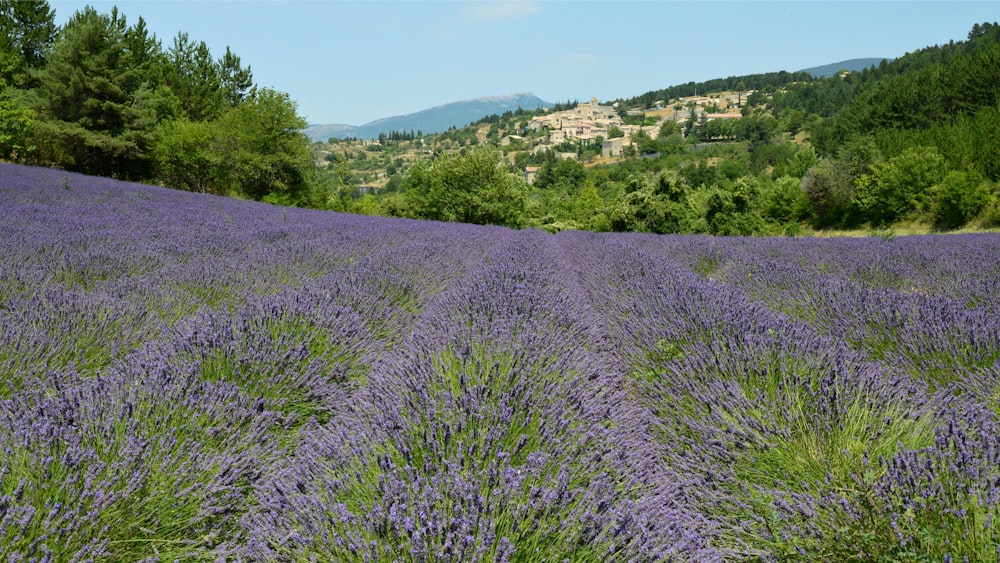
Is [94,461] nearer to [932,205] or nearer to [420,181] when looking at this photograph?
[420,181]

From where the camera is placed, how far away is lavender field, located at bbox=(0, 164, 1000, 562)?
1.18 m

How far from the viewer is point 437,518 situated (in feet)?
3.64

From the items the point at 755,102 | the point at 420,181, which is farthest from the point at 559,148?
the point at 420,181

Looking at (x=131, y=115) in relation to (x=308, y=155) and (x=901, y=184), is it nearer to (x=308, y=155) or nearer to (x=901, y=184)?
(x=308, y=155)

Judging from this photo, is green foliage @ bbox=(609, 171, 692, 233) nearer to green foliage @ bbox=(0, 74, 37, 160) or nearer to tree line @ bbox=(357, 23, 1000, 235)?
tree line @ bbox=(357, 23, 1000, 235)

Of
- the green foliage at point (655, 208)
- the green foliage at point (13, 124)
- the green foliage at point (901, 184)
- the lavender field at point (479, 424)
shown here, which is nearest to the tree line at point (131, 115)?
the green foliage at point (13, 124)

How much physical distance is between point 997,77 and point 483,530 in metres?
59.8

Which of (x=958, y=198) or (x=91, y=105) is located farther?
(x=958, y=198)

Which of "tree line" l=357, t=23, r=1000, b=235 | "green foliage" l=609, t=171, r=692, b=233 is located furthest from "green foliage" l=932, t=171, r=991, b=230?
"green foliage" l=609, t=171, r=692, b=233

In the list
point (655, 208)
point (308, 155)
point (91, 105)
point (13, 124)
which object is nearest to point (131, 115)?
point (91, 105)

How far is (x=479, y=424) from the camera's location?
5.29 ft

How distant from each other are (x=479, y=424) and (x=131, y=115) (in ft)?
81.5

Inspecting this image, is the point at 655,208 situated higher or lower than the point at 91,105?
lower

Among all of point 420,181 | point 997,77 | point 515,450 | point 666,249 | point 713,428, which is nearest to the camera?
point 515,450
